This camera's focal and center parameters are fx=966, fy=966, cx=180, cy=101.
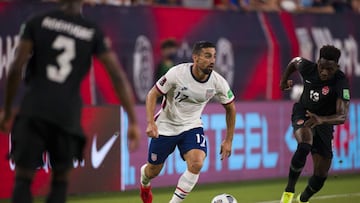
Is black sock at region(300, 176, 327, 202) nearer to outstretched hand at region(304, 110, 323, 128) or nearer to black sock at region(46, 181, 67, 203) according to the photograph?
outstretched hand at region(304, 110, 323, 128)

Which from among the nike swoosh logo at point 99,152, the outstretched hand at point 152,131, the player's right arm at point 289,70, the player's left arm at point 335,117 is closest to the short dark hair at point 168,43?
the nike swoosh logo at point 99,152

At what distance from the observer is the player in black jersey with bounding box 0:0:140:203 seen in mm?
7570

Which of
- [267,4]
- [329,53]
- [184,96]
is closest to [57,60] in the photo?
[184,96]

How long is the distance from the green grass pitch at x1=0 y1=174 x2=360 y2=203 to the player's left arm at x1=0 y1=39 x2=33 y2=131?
5631 millimetres

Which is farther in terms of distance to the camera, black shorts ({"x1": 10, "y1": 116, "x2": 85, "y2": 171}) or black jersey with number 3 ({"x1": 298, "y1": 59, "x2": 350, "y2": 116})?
black jersey with number 3 ({"x1": 298, "y1": 59, "x2": 350, "y2": 116})

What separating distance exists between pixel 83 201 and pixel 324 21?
311 inches

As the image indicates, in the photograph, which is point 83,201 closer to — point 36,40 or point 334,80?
point 334,80

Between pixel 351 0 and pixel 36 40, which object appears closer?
pixel 36 40

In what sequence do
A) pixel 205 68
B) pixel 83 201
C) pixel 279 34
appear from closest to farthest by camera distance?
1. pixel 205 68
2. pixel 83 201
3. pixel 279 34

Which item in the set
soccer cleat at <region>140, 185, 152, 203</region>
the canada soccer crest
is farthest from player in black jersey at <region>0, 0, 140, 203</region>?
the canada soccer crest

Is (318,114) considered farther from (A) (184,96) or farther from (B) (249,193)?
(B) (249,193)

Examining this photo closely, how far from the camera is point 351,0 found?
71.1ft

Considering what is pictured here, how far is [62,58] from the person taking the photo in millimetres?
7598

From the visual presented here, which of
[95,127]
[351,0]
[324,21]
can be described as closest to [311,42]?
[324,21]
